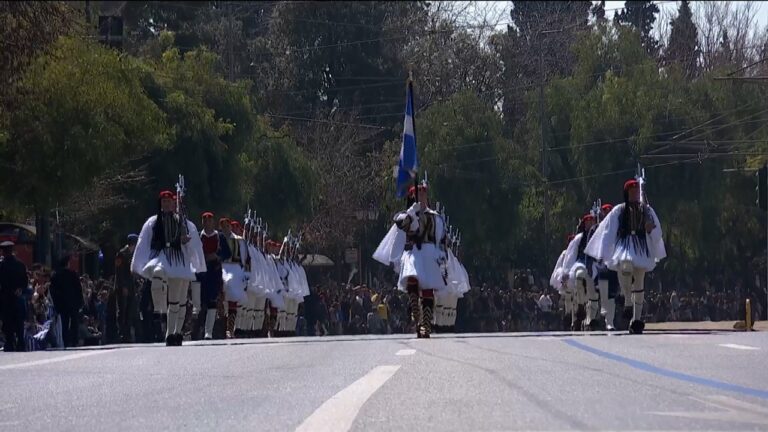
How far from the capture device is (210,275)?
94.5ft

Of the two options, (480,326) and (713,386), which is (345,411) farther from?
(480,326)

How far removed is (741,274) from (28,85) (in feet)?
133

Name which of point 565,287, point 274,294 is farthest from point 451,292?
point 274,294

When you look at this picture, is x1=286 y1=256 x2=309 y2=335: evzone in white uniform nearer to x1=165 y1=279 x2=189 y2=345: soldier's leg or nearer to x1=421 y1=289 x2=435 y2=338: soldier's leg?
x1=165 y1=279 x2=189 y2=345: soldier's leg

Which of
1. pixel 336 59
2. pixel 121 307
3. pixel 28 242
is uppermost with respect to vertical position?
pixel 336 59

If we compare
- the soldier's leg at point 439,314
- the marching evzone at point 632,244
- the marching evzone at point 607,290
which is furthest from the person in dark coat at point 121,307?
the marching evzone at point 632,244

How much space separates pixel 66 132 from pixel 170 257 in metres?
8.73

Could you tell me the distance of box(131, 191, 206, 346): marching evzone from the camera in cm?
2306

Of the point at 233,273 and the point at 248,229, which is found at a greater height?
the point at 248,229

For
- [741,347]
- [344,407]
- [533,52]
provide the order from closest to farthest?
[344,407] → [741,347] → [533,52]

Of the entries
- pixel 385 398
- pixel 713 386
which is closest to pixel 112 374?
pixel 385 398

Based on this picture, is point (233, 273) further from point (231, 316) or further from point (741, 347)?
point (741, 347)

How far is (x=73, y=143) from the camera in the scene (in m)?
30.9

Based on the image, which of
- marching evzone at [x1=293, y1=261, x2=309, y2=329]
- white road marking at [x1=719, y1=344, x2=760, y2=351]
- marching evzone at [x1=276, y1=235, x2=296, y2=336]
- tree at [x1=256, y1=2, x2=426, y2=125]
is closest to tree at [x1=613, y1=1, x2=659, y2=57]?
tree at [x1=256, y1=2, x2=426, y2=125]
